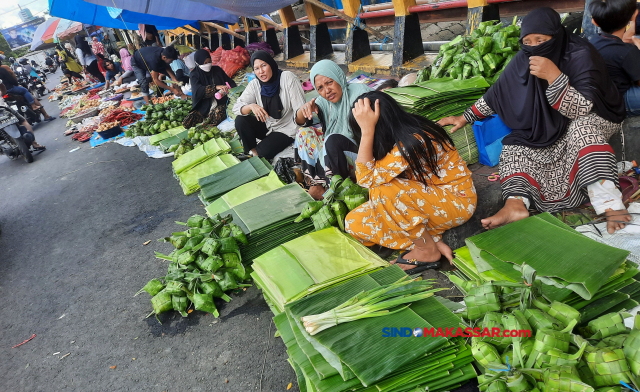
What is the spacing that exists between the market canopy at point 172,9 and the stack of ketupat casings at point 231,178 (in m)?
4.25

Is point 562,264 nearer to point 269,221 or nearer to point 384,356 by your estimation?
point 384,356

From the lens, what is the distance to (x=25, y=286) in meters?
3.68

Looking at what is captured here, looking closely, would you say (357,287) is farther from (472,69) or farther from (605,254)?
(472,69)

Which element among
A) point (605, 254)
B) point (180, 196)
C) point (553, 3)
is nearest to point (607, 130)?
point (605, 254)

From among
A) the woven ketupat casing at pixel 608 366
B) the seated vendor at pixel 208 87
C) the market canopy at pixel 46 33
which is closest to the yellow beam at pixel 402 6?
the seated vendor at pixel 208 87

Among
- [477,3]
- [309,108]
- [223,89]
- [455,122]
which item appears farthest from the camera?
[223,89]

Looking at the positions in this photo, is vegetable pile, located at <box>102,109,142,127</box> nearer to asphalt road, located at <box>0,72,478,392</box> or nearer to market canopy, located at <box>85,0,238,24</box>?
market canopy, located at <box>85,0,238,24</box>

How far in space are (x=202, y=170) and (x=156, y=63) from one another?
5940 mm

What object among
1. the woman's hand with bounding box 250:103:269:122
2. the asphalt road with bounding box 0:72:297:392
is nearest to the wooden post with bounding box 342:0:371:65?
the woman's hand with bounding box 250:103:269:122

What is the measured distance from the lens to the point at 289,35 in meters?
7.90

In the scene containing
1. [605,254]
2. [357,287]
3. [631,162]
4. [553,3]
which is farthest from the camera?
[553,3]

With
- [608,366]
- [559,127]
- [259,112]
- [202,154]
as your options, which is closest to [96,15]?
[202,154]

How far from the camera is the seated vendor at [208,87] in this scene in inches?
257

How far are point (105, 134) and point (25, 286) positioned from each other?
5.40m
